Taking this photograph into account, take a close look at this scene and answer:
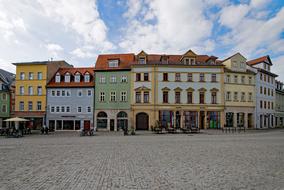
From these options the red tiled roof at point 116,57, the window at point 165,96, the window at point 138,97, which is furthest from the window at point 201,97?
the red tiled roof at point 116,57

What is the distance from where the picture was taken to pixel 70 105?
4109cm

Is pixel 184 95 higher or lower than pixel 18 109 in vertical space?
higher

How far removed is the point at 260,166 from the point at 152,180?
4960 mm

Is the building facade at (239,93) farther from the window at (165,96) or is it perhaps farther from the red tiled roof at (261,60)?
the window at (165,96)

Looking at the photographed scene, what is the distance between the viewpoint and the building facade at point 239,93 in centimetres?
4094

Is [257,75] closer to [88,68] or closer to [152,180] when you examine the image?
[88,68]

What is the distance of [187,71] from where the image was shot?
40.3m

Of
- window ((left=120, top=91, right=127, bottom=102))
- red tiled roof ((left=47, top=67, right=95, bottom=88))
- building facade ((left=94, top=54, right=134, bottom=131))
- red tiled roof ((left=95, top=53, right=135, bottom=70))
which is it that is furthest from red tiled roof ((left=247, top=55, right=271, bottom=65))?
red tiled roof ((left=47, top=67, right=95, bottom=88))

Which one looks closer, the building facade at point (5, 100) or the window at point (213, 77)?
the window at point (213, 77)

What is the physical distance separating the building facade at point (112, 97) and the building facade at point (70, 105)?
4.91 feet

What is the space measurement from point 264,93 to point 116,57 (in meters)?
32.2

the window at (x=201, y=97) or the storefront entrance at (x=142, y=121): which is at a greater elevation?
the window at (x=201, y=97)

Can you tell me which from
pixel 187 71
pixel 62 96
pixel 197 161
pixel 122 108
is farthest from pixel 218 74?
pixel 197 161

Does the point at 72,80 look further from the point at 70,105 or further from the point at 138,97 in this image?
the point at 138,97
